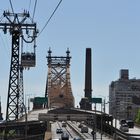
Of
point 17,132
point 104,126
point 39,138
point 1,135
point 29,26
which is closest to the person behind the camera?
point 29,26

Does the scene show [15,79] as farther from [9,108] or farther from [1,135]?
Result: [1,135]

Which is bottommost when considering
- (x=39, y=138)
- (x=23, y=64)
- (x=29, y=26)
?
(x=39, y=138)

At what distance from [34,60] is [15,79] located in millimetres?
4366

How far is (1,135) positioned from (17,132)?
11349mm

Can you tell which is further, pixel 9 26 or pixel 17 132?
pixel 17 132

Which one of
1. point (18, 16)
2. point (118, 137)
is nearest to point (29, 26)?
point (18, 16)

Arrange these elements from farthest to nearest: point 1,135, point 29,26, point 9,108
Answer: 1. point 1,135
2. point 9,108
3. point 29,26

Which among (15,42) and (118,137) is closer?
(15,42)

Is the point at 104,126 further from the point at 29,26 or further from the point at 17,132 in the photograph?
the point at 29,26

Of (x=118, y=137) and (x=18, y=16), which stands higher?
(x=18, y=16)

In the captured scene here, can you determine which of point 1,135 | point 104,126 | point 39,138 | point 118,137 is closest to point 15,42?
point 1,135

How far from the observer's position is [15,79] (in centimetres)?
7712

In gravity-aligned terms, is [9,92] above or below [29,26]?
below

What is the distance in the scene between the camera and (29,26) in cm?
→ 7162
